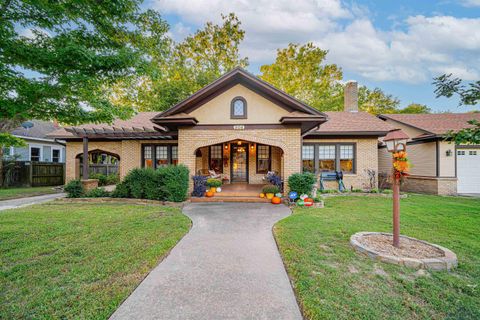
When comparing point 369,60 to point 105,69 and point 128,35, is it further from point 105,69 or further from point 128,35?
point 105,69

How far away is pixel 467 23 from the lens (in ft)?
36.7

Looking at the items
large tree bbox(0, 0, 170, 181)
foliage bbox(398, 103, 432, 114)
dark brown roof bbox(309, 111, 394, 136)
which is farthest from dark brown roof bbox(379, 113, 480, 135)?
foliage bbox(398, 103, 432, 114)

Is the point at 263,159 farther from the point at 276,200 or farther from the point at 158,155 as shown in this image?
the point at 158,155

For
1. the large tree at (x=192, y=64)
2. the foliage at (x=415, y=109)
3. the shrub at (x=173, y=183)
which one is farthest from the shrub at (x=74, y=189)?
the foliage at (x=415, y=109)

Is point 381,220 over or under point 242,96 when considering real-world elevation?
under

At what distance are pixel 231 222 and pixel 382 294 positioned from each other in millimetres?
3925

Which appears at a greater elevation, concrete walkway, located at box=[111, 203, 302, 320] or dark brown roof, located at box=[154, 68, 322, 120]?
dark brown roof, located at box=[154, 68, 322, 120]

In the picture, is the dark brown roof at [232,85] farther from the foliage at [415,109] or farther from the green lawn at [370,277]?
the foliage at [415,109]

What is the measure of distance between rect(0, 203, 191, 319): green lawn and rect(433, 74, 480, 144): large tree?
5326 mm

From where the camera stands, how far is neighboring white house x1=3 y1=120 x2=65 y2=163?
1552 cm

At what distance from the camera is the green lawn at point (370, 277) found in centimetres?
244

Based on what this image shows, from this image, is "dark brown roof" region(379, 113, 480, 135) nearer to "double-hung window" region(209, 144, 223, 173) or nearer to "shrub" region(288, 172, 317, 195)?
"shrub" region(288, 172, 317, 195)

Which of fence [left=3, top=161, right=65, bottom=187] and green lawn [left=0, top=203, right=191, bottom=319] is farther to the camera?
fence [left=3, top=161, right=65, bottom=187]

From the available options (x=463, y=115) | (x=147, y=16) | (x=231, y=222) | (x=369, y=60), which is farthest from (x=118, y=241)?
(x=369, y=60)
